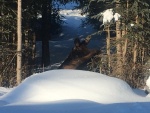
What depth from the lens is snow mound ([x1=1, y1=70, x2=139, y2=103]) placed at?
9.48m

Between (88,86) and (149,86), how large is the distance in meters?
4.03

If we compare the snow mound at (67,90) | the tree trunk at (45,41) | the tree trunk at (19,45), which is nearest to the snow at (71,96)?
the snow mound at (67,90)

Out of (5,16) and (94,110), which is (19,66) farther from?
(94,110)

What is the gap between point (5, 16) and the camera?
17.7 meters

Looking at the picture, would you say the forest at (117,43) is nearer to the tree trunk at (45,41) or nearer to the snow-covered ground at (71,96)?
the snow-covered ground at (71,96)

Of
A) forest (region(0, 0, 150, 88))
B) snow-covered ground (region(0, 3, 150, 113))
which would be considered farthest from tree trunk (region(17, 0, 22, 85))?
snow-covered ground (region(0, 3, 150, 113))

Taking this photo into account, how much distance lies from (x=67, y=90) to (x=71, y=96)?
22cm

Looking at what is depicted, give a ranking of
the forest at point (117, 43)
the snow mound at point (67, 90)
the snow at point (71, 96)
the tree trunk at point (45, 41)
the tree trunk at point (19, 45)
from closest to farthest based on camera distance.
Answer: the snow at point (71, 96), the snow mound at point (67, 90), the tree trunk at point (19, 45), the forest at point (117, 43), the tree trunk at point (45, 41)

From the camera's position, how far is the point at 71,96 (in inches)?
372

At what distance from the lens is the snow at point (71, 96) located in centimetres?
852

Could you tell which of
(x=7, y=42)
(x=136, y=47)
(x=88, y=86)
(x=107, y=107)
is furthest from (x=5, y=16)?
(x=107, y=107)

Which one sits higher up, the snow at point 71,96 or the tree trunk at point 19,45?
the tree trunk at point 19,45

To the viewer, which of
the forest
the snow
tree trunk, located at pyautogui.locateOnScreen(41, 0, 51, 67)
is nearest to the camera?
the snow

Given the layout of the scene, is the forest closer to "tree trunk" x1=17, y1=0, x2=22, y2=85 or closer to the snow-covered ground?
"tree trunk" x1=17, y1=0, x2=22, y2=85
